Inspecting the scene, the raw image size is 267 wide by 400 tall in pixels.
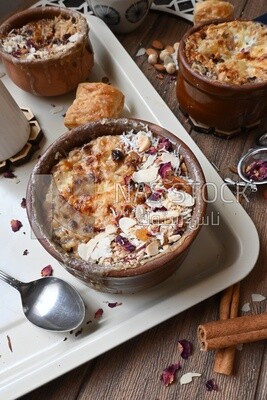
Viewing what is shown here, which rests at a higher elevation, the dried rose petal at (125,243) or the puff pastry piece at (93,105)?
the puff pastry piece at (93,105)

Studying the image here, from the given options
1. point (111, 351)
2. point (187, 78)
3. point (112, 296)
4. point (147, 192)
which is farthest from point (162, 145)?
point (111, 351)

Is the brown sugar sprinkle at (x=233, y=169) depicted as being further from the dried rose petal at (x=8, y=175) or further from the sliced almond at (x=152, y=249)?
the dried rose petal at (x=8, y=175)

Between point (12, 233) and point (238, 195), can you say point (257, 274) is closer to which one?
point (238, 195)

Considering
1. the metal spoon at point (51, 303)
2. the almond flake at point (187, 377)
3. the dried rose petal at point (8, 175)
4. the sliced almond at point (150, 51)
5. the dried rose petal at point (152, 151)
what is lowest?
the almond flake at point (187, 377)

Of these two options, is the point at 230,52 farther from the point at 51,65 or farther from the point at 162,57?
the point at 51,65

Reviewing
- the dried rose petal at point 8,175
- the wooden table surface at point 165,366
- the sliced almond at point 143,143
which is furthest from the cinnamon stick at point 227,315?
the dried rose petal at point 8,175

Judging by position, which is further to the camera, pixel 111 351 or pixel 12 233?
pixel 12 233
